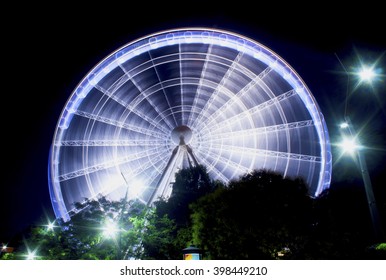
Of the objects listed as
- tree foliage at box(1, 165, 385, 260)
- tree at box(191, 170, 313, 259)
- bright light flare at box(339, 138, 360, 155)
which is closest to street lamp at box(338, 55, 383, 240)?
bright light flare at box(339, 138, 360, 155)

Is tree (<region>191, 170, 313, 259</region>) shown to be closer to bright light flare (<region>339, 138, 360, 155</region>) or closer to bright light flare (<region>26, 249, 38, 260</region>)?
bright light flare (<region>339, 138, 360, 155</region>)

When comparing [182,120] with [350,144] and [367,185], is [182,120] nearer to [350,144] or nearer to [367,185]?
[350,144]

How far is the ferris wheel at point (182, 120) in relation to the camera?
638 inches

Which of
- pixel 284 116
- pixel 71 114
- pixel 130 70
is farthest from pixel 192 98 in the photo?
pixel 71 114

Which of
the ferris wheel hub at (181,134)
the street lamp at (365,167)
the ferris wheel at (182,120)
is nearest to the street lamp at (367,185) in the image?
the street lamp at (365,167)

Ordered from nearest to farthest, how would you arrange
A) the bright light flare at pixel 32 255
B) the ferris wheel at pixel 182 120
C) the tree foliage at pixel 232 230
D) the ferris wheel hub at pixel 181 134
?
the tree foliage at pixel 232 230, the bright light flare at pixel 32 255, the ferris wheel at pixel 182 120, the ferris wheel hub at pixel 181 134

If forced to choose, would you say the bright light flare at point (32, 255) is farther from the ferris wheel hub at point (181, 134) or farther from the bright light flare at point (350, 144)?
the bright light flare at point (350, 144)

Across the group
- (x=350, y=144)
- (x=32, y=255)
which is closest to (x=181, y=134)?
(x=350, y=144)

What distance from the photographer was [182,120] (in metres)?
20.0

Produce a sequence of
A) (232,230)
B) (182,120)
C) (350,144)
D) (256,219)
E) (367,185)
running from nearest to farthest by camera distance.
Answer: (367,185) → (350,144) → (256,219) → (232,230) → (182,120)

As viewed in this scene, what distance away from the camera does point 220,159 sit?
19594 mm

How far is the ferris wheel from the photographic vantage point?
16.2 meters
